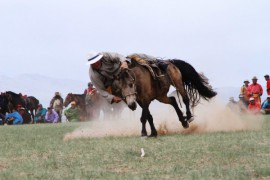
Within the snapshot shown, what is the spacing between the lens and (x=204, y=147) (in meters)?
8.34

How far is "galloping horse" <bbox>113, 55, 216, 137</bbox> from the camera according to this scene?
33.9 ft

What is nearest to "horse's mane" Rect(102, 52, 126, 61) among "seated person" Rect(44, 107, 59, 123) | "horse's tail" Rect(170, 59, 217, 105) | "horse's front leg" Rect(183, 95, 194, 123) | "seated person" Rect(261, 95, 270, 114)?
"horse's tail" Rect(170, 59, 217, 105)

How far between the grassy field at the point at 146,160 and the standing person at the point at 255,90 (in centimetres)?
1263

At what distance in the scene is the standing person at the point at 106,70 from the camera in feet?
33.5

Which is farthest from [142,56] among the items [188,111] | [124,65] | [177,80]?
[188,111]

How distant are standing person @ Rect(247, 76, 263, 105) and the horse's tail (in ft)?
31.1

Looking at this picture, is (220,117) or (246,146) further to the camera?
(220,117)

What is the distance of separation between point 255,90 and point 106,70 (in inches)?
511

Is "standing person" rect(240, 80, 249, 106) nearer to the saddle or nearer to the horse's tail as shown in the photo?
the horse's tail

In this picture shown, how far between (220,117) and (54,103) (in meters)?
16.1

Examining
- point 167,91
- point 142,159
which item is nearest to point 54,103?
point 167,91

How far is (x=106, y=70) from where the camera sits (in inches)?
405

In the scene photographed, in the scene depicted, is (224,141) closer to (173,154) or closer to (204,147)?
(204,147)

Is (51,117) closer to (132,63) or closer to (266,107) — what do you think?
(266,107)
